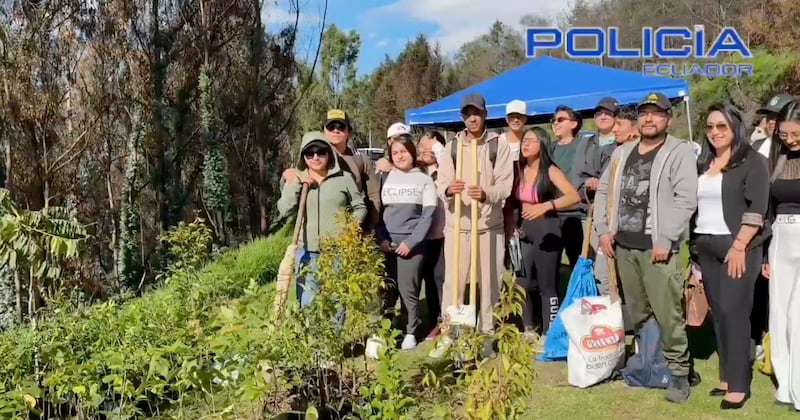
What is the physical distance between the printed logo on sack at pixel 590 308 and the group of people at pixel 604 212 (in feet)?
0.51

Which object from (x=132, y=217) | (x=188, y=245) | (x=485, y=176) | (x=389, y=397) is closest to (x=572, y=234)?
(x=485, y=176)

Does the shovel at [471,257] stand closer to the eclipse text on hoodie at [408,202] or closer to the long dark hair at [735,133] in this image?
the eclipse text on hoodie at [408,202]

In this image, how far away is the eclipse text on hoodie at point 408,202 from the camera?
452cm

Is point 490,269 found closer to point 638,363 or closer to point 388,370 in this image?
point 638,363

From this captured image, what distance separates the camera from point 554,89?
9.04m

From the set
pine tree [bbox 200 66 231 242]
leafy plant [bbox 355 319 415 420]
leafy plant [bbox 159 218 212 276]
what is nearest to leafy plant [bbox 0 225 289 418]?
leafy plant [bbox 159 218 212 276]

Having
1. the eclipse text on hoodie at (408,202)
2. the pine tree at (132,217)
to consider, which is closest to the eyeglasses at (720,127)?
the eclipse text on hoodie at (408,202)

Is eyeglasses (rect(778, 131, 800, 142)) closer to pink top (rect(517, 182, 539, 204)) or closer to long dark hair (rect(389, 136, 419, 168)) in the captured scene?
pink top (rect(517, 182, 539, 204))

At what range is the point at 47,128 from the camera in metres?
10.2

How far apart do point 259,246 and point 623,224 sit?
635cm

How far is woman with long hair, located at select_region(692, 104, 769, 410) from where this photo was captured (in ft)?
10.5

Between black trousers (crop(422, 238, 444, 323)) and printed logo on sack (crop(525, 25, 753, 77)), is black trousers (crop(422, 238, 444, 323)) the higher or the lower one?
the lower one

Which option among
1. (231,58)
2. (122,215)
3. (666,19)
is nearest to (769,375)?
(122,215)

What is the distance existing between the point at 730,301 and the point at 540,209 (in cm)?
127
